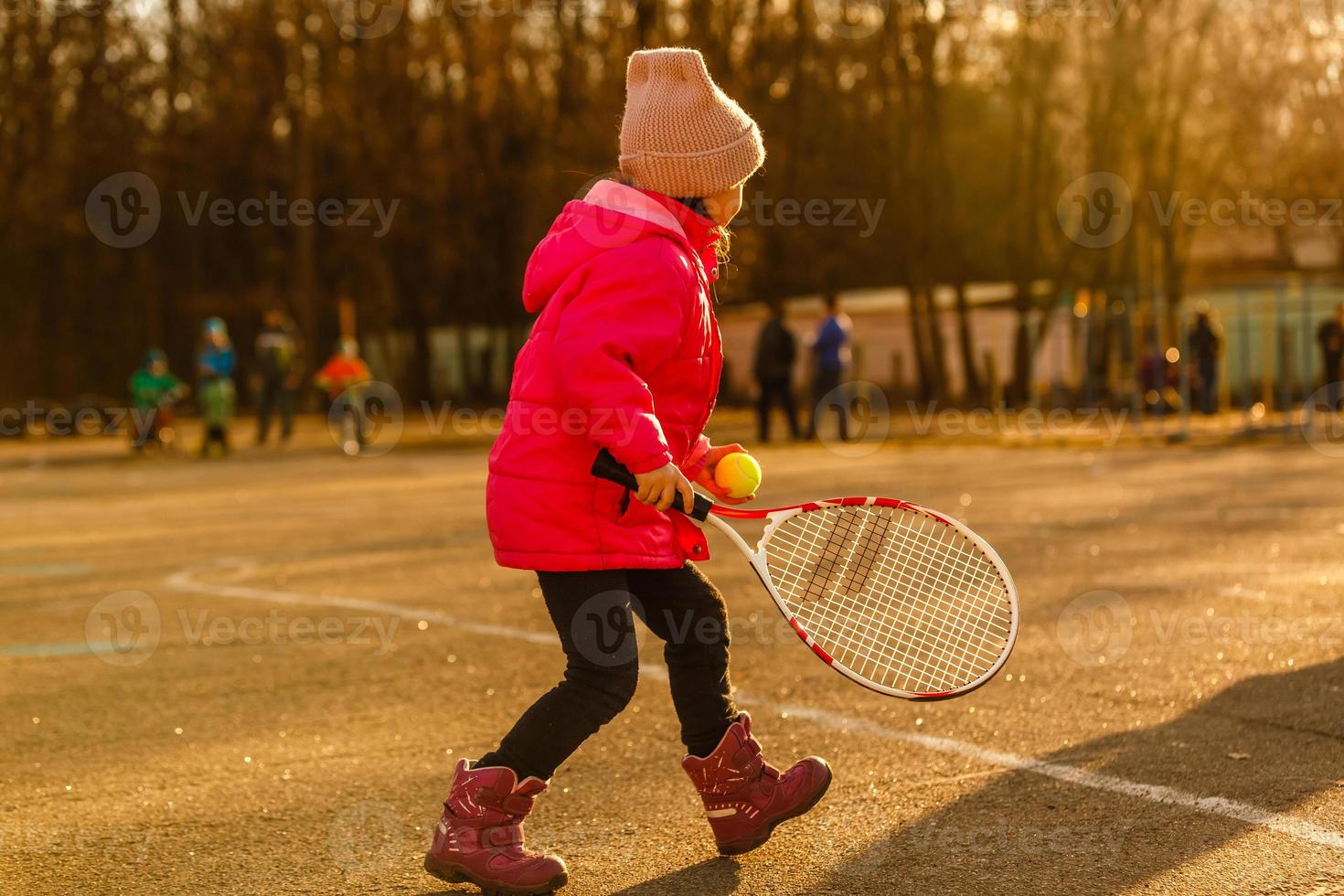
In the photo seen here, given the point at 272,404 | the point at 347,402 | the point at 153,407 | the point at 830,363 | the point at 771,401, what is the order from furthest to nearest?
the point at 272,404 < the point at 153,407 < the point at 347,402 < the point at 771,401 < the point at 830,363

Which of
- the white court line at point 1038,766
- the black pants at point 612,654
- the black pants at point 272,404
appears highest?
the black pants at point 612,654

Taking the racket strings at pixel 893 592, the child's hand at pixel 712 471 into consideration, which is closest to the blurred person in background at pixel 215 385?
the child's hand at pixel 712 471

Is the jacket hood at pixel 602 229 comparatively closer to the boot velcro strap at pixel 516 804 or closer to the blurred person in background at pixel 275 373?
the boot velcro strap at pixel 516 804

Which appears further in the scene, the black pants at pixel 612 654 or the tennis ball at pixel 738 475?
the tennis ball at pixel 738 475

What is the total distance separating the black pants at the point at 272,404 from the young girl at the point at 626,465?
74.2 feet

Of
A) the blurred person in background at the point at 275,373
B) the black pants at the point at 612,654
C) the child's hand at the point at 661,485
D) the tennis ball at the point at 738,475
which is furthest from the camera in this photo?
the blurred person in background at the point at 275,373

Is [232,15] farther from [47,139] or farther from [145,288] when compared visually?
[145,288]

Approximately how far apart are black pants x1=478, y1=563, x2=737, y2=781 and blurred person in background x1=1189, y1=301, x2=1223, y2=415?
21.6 m

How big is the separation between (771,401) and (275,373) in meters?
7.36

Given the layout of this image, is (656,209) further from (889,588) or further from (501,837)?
(501,837)

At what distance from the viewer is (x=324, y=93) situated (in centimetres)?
3809

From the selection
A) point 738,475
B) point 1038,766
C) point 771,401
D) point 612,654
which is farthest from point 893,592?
point 771,401

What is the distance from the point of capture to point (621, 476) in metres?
3.80

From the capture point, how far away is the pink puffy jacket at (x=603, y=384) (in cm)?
376
